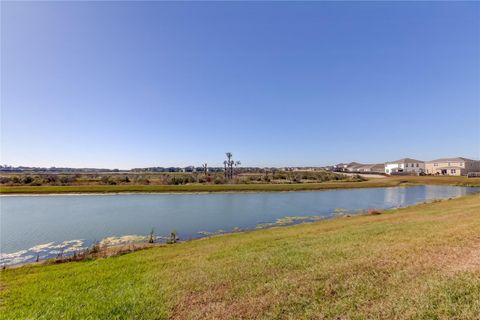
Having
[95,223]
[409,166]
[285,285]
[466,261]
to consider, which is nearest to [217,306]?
[285,285]

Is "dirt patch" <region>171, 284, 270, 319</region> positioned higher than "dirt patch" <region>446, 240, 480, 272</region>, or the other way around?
"dirt patch" <region>446, 240, 480, 272</region>

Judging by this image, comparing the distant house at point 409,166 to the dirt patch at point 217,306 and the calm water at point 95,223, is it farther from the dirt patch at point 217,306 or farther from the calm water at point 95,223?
the dirt patch at point 217,306

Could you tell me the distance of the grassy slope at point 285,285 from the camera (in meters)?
4.95

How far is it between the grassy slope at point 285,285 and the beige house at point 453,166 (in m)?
104

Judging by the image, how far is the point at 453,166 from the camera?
299 ft

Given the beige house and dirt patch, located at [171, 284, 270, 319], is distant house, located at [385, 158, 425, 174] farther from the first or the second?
dirt patch, located at [171, 284, 270, 319]

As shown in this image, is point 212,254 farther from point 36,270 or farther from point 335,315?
point 36,270

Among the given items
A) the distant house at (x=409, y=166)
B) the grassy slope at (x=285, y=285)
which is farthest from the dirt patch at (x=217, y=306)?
the distant house at (x=409, y=166)

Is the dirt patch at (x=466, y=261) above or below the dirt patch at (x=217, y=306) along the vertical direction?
above

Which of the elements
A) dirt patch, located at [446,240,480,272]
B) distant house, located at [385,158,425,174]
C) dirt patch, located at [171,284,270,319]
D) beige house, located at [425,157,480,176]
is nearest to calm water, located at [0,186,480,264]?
dirt patch, located at [171,284,270,319]

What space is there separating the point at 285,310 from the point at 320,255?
3.74m

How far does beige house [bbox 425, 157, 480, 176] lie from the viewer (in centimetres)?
8894

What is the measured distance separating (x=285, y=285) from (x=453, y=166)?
113 m

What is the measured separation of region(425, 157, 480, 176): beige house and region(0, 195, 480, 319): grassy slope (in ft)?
341
